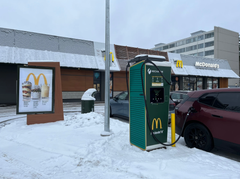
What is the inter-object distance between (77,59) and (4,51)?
6352 mm

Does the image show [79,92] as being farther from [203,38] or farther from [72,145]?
[203,38]

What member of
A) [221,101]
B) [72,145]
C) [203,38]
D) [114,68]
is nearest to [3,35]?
[114,68]

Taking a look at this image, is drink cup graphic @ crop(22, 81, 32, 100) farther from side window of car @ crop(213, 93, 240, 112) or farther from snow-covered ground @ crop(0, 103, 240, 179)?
side window of car @ crop(213, 93, 240, 112)

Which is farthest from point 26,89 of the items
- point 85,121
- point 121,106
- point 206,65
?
point 206,65

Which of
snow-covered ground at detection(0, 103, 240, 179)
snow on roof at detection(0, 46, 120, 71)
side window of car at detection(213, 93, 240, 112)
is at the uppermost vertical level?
snow on roof at detection(0, 46, 120, 71)

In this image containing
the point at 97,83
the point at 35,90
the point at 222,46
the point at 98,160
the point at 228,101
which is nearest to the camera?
the point at 98,160

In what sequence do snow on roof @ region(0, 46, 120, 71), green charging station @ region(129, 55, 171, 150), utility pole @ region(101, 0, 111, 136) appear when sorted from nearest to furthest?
1. green charging station @ region(129, 55, 171, 150)
2. utility pole @ region(101, 0, 111, 136)
3. snow on roof @ region(0, 46, 120, 71)

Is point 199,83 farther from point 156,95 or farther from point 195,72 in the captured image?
point 156,95

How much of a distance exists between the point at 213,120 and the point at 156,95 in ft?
4.71

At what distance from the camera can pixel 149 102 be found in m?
4.45

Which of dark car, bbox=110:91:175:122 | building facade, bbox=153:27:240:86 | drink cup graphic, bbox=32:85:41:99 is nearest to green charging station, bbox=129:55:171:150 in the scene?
dark car, bbox=110:91:175:122

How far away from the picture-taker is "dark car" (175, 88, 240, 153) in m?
4.04

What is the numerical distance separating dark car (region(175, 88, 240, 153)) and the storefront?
68.5 ft

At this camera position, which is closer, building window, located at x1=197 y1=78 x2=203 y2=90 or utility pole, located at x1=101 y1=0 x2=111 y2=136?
utility pole, located at x1=101 y1=0 x2=111 y2=136
